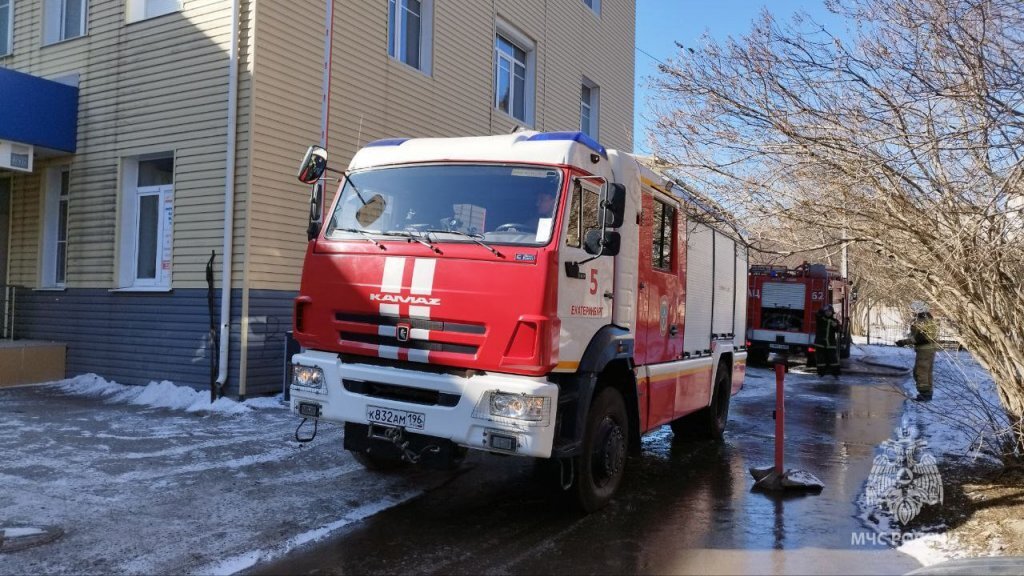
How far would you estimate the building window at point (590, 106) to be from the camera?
19.6 metres

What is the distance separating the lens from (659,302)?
703 centimetres

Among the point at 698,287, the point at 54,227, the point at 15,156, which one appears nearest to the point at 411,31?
the point at 15,156

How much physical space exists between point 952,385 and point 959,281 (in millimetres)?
1812

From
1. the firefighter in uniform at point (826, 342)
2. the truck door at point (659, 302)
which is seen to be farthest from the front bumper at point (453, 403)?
the firefighter in uniform at point (826, 342)

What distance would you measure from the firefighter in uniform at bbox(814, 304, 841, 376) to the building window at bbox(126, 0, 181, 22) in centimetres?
1582

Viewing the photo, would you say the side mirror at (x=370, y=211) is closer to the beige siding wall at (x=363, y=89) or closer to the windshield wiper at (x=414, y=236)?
the windshield wiper at (x=414, y=236)

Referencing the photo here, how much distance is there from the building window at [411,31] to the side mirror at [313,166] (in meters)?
6.83

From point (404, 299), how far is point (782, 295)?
1679 centimetres

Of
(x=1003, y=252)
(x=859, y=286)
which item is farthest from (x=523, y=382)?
(x=859, y=286)

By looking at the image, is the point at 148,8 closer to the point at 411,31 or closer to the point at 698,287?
the point at 411,31

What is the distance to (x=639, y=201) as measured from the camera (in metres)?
6.49

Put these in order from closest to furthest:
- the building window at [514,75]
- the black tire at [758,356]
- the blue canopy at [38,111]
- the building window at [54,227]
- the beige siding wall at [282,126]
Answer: the beige siding wall at [282,126] → the blue canopy at [38,111] → the building window at [54,227] → the building window at [514,75] → the black tire at [758,356]

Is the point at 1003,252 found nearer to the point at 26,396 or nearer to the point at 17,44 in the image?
the point at 26,396

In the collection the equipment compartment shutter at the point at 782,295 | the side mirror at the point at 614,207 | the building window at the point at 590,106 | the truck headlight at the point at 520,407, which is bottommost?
the truck headlight at the point at 520,407
